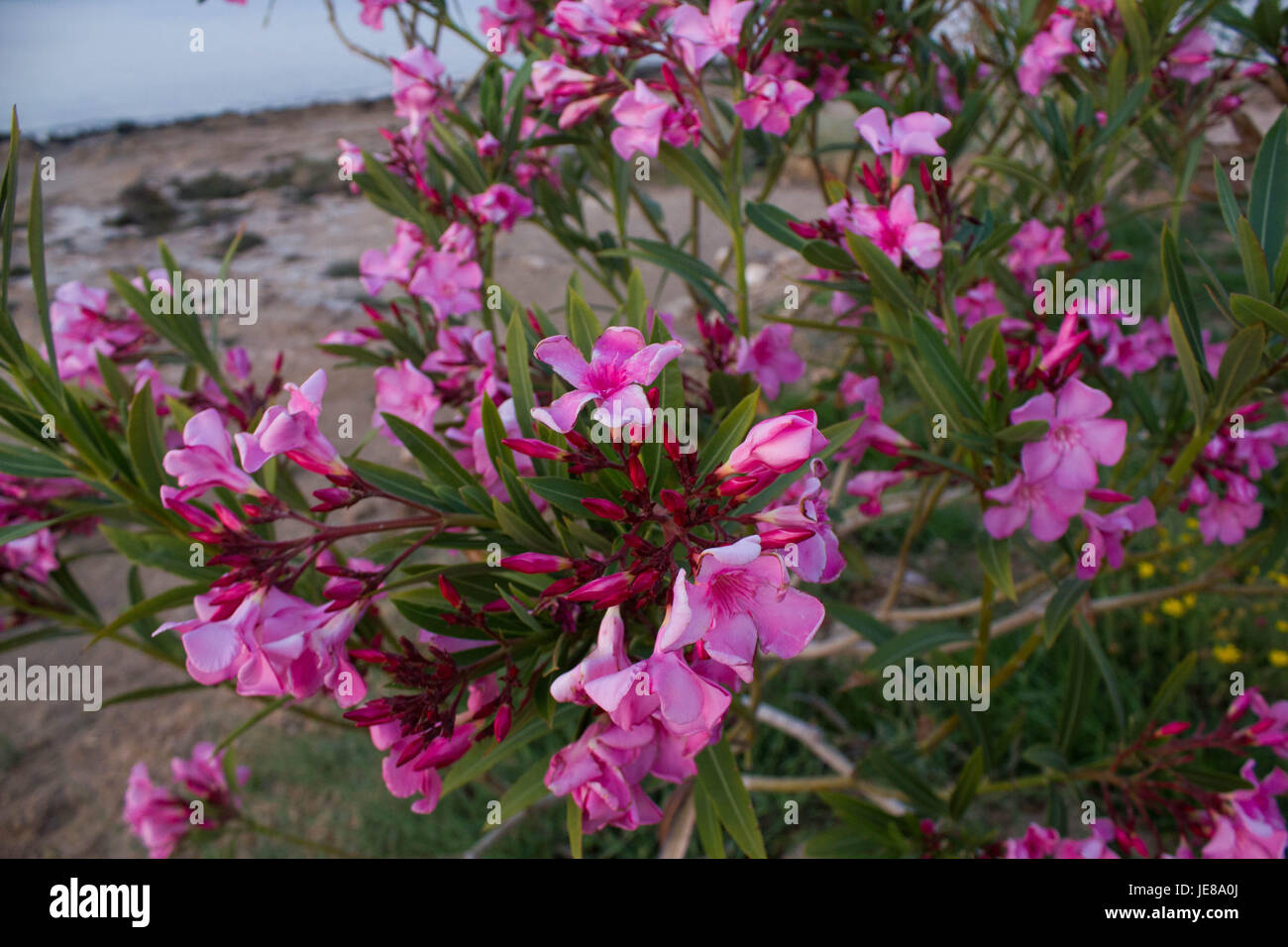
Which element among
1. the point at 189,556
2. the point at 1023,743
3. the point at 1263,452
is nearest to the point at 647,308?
the point at 189,556

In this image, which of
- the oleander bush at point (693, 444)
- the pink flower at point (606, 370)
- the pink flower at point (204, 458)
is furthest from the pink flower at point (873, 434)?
the pink flower at point (204, 458)

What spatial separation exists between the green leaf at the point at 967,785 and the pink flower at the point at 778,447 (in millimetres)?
810

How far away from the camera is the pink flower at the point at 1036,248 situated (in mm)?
1471

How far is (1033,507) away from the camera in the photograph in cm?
106

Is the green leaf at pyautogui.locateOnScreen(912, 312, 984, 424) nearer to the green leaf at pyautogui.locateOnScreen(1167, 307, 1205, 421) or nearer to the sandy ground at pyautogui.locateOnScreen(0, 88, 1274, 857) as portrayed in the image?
the green leaf at pyautogui.locateOnScreen(1167, 307, 1205, 421)

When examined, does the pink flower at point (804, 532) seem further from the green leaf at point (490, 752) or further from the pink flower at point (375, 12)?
the pink flower at point (375, 12)

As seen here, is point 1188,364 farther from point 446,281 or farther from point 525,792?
point 446,281

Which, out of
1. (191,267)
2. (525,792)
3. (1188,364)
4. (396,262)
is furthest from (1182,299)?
(191,267)

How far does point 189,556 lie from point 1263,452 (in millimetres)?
1562

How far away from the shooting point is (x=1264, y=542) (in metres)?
1.46

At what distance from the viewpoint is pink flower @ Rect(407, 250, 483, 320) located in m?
1.34

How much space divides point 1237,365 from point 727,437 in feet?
1.90

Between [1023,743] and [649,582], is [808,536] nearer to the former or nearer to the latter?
[649,582]

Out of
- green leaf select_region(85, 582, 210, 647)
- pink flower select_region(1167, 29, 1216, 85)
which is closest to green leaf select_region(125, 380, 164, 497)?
green leaf select_region(85, 582, 210, 647)
